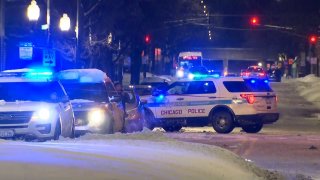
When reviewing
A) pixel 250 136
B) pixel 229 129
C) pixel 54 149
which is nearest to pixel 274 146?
pixel 250 136

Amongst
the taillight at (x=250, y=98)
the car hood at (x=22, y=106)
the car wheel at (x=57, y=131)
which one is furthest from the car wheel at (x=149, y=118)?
the car hood at (x=22, y=106)

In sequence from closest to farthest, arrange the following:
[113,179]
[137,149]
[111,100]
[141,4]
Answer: [113,179] < [137,149] < [111,100] < [141,4]

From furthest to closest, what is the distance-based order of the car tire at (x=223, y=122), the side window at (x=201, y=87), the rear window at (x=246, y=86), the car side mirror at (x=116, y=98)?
1. the side window at (x=201, y=87)
2. the rear window at (x=246, y=86)
3. the car tire at (x=223, y=122)
4. the car side mirror at (x=116, y=98)

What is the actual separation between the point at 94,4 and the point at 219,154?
3047 cm

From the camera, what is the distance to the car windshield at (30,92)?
14750 millimetres

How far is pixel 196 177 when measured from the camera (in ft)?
26.5

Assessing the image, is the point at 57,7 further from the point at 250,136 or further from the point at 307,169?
the point at 307,169

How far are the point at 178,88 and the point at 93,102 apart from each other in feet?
23.5

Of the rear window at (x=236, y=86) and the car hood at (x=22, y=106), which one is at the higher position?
the rear window at (x=236, y=86)

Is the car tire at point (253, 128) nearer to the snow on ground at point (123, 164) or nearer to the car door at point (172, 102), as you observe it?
the car door at point (172, 102)

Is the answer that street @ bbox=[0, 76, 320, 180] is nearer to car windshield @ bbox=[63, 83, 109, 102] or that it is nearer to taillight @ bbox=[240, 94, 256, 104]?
car windshield @ bbox=[63, 83, 109, 102]

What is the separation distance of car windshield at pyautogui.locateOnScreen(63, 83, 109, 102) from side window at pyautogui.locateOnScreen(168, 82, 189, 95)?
5.94 meters

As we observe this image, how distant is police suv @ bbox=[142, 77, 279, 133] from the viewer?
22.3 metres

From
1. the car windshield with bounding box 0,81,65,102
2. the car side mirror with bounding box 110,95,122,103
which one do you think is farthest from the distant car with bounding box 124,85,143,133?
the car windshield with bounding box 0,81,65,102
